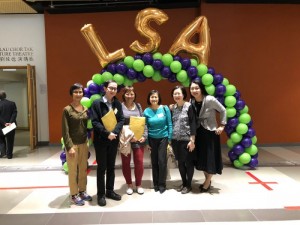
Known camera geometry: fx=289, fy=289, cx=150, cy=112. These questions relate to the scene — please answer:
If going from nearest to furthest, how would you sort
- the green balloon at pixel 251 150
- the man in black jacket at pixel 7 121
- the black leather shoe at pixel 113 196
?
the black leather shoe at pixel 113 196 → the green balloon at pixel 251 150 → the man in black jacket at pixel 7 121

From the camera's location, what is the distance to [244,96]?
23.4 ft

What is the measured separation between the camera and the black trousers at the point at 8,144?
20.6 ft

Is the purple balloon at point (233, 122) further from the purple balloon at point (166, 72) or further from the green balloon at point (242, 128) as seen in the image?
the purple balloon at point (166, 72)

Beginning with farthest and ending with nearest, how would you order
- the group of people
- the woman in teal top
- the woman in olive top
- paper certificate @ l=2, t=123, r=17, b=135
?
1. paper certificate @ l=2, t=123, r=17, b=135
2. the woman in teal top
3. the group of people
4. the woman in olive top

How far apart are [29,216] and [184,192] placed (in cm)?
192

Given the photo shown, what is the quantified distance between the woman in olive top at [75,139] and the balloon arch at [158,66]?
3.87ft

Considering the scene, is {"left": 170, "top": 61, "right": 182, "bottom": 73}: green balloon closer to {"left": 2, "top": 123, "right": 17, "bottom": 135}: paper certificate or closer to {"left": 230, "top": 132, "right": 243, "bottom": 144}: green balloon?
{"left": 230, "top": 132, "right": 243, "bottom": 144}: green balloon

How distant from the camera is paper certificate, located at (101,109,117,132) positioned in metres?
3.40

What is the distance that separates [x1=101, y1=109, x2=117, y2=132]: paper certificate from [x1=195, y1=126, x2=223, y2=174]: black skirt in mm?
1153

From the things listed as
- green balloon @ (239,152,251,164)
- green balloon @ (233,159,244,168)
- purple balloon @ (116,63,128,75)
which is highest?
purple balloon @ (116,63,128,75)

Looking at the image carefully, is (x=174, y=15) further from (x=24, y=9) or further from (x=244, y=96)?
→ (x=24, y=9)

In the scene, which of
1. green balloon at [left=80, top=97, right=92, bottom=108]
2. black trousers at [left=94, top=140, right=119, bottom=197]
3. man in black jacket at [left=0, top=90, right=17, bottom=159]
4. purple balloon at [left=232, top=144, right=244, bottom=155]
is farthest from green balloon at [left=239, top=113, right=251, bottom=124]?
man in black jacket at [left=0, top=90, right=17, bottom=159]

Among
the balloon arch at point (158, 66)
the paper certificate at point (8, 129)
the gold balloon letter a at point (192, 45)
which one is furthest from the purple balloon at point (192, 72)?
the paper certificate at point (8, 129)

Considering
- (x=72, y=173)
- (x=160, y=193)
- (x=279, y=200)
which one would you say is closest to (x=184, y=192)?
(x=160, y=193)
